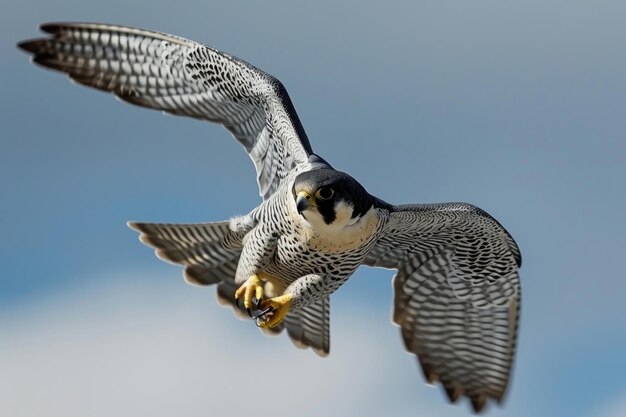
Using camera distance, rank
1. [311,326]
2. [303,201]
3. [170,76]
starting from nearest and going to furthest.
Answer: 1. [303,201]
2. [170,76]
3. [311,326]

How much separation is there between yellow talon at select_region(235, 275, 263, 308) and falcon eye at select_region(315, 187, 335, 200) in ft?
4.36

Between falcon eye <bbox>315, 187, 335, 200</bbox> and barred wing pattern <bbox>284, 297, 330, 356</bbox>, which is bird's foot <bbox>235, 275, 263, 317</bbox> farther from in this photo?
barred wing pattern <bbox>284, 297, 330, 356</bbox>

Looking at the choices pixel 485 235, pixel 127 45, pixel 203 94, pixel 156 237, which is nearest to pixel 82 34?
pixel 127 45

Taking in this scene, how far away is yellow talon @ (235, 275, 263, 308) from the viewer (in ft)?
→ 42.1

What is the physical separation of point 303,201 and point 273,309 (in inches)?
52.3

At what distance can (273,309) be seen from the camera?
42.0 ft

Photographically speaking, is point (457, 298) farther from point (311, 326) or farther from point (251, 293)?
point (251, 293)

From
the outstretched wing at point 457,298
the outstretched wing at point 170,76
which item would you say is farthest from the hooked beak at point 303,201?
the outstretched wing at point 457,298

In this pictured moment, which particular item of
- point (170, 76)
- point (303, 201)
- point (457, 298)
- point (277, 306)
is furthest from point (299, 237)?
point (457, 298)

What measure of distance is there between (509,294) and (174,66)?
4.49 meters

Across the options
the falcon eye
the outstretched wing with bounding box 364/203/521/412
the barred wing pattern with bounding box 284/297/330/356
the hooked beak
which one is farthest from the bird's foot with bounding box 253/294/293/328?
the barred wing pattern with bounding box 284/297/330/356

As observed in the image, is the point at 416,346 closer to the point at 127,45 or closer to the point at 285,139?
the point at 285,139

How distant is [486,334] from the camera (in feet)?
48.8

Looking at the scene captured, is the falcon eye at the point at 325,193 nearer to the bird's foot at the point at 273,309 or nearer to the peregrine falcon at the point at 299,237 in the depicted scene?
the peregrine falcon at the point at 299,237
